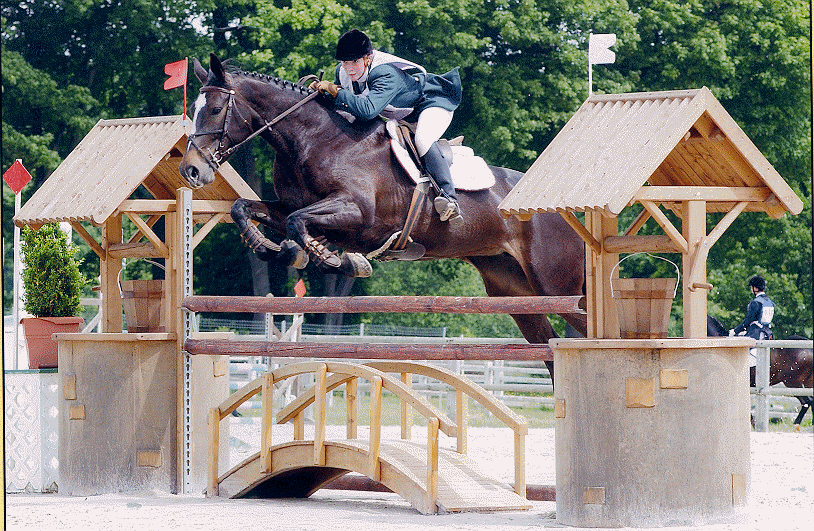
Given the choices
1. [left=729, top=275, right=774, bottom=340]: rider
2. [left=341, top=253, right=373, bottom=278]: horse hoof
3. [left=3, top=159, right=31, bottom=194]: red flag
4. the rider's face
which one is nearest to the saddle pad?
the rider's face

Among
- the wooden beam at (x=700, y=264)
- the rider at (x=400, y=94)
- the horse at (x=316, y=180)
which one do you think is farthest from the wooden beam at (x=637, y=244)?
the horse at (x=316, y=180)

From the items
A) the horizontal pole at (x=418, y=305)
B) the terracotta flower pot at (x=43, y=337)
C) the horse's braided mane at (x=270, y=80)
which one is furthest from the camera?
the terracotta flower pot at (x=43, y=337)

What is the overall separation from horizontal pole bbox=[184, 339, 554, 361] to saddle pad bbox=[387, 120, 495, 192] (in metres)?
1.07

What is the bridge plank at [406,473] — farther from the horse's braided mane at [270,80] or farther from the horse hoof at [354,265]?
the horse's braided mane at [270,80]

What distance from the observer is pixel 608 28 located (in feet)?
72.0

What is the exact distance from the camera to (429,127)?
7297mm

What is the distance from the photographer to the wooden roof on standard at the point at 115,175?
7.39 m

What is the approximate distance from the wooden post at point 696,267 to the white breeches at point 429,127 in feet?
5.78

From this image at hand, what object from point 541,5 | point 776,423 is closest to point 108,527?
point 776,423

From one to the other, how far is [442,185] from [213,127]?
1.38 m

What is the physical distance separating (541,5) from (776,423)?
9.15m

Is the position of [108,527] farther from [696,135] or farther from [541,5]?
[541,5]

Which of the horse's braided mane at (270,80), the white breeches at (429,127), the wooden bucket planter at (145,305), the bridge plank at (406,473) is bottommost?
the bridge plank at (406,473)

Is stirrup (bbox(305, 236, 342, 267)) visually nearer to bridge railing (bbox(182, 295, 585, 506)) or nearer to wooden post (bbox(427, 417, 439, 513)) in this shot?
bridge railing (bbox(182, 295, 585, 506))
